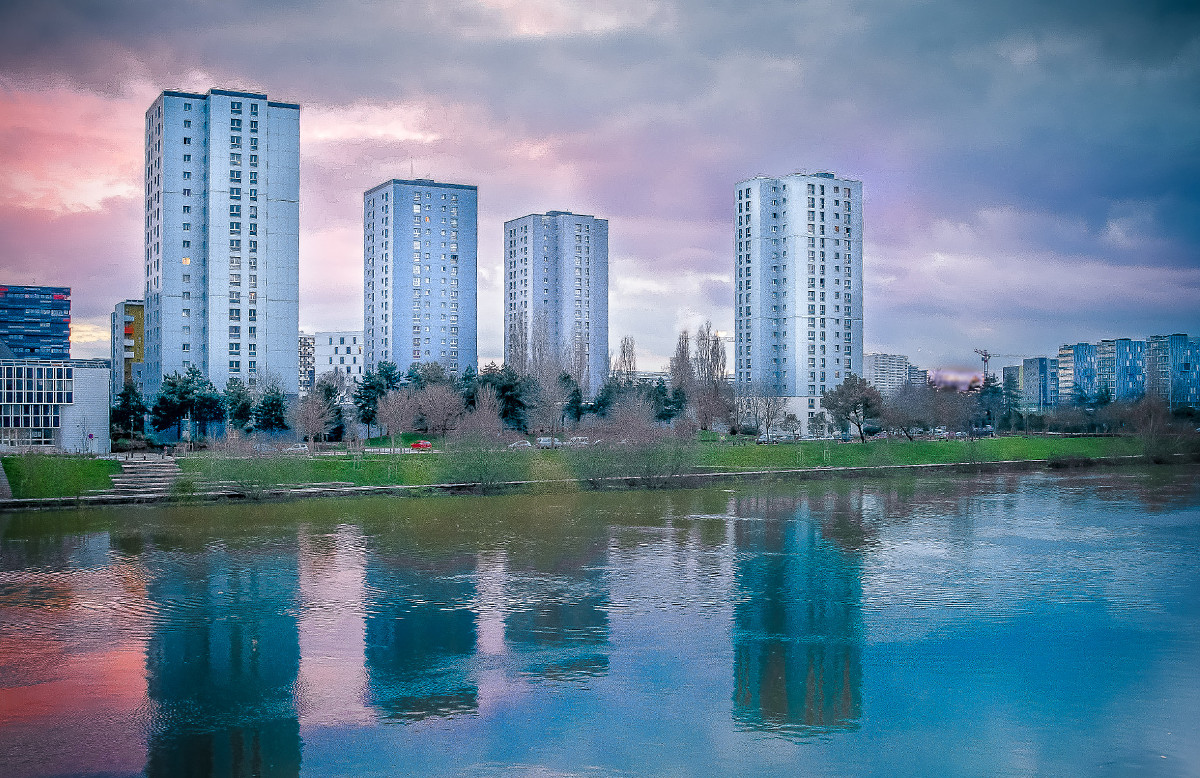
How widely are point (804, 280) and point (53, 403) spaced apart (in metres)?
57.1

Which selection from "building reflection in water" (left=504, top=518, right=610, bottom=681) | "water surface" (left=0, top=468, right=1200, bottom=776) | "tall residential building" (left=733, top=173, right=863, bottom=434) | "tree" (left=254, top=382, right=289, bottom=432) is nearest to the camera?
"water surface" (left=0, top=468, right=1200, bottom=776)

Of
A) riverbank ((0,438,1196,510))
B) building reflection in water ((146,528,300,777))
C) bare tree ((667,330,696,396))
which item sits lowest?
building reflection in water ((146,528,300,777))

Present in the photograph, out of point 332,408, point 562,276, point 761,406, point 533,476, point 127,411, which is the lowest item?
point 533,476

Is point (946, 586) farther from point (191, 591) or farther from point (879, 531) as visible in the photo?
point (191, 591)

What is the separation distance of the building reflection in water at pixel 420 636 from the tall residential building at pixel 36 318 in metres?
139

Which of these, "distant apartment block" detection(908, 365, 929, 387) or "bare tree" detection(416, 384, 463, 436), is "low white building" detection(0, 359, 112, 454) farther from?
"distant apartment block" detection(908, 365, 929, 387)

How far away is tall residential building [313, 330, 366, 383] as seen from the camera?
112 metres

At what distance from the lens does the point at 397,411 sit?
4619 centimetres

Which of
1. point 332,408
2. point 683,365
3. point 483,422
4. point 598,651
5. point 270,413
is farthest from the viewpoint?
point 683,365

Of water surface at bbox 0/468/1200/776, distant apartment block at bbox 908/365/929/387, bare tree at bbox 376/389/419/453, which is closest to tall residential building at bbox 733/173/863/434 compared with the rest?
distant apartment block at bbox 908/365/929/387

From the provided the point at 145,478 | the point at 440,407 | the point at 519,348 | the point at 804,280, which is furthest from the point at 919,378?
the point at 145,478

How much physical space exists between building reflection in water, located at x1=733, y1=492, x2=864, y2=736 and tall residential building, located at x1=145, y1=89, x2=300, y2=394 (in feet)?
170

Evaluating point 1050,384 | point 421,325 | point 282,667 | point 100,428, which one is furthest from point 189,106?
point 1050,384

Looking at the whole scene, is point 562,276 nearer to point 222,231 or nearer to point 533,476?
point 222,231
